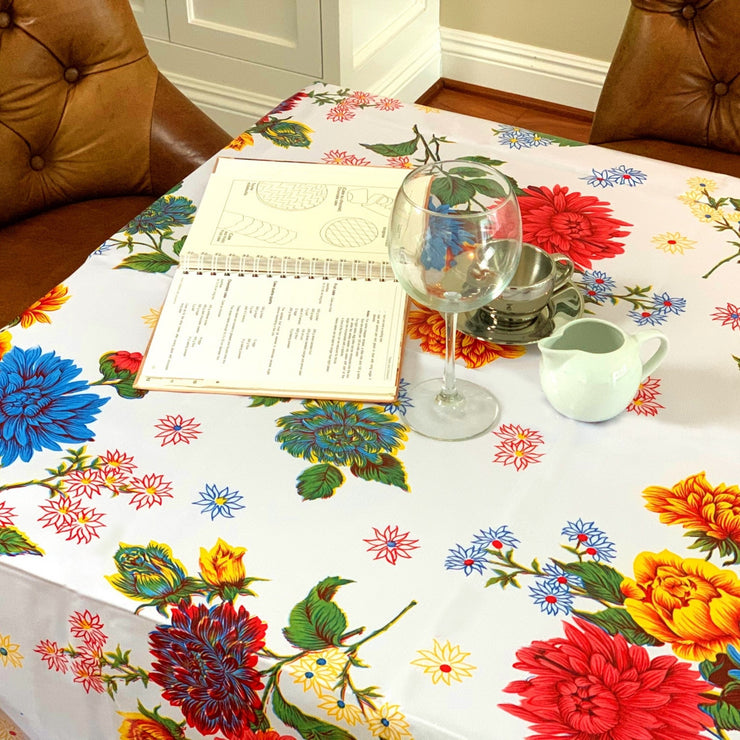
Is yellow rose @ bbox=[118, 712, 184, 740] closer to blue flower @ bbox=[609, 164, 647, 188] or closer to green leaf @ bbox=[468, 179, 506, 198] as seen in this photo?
green leaf @ bbox=[468, 179, 506, 198]

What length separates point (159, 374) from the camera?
2.98 ft

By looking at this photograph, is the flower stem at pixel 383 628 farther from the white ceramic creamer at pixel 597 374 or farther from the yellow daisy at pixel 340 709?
the white ceramic creamer at pixel 597 374

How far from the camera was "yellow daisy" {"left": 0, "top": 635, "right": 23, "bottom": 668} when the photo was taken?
31.6 inches

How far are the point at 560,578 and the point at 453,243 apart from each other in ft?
0.90

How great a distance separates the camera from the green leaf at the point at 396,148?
4.04ft

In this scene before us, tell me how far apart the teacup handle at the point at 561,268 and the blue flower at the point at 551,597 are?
1.17 ft

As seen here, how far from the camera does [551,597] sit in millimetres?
717

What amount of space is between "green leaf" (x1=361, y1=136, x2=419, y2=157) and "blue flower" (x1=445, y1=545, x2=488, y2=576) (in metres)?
0.64

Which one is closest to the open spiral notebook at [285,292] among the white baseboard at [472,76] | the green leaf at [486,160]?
the green leaf at [486,160]

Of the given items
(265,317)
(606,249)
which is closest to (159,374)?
(265,317)

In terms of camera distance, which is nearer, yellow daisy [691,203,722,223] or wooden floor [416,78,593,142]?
yellow daisy [691,203,722,223]

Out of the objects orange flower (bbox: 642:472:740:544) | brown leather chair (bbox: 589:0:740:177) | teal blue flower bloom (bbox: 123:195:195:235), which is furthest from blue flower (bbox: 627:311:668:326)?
brown leather chair (bbox: 589:0:740:177)

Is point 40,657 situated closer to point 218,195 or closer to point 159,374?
point 159,374

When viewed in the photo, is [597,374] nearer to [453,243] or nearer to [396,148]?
[453,243]
